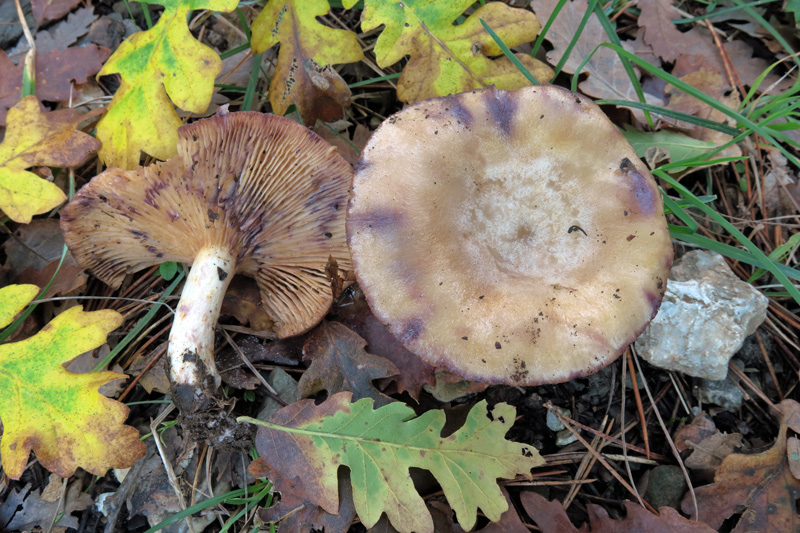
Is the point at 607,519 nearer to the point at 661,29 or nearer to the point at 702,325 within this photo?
the point at 702,325

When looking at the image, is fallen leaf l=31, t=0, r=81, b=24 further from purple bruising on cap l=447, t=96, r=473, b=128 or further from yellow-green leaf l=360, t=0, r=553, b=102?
purple bruising on cap l=447, t=96, r=473, b=128

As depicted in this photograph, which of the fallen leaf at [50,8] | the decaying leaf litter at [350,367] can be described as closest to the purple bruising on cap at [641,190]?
the decaying leaf litter at [350,367]

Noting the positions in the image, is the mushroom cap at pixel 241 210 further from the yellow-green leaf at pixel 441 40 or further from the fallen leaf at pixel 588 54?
the fallen leaf at pixel 588 54

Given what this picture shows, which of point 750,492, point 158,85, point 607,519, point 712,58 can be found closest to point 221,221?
point 158,85

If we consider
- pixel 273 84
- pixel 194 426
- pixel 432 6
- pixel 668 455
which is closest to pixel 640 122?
pixel 432 6

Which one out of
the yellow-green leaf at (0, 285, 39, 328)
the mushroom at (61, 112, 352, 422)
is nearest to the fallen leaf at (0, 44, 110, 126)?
the mushroom at (61, 112, 352, 422)

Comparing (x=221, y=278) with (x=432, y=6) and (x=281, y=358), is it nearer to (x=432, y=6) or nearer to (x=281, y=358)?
(x=281, y=358)
